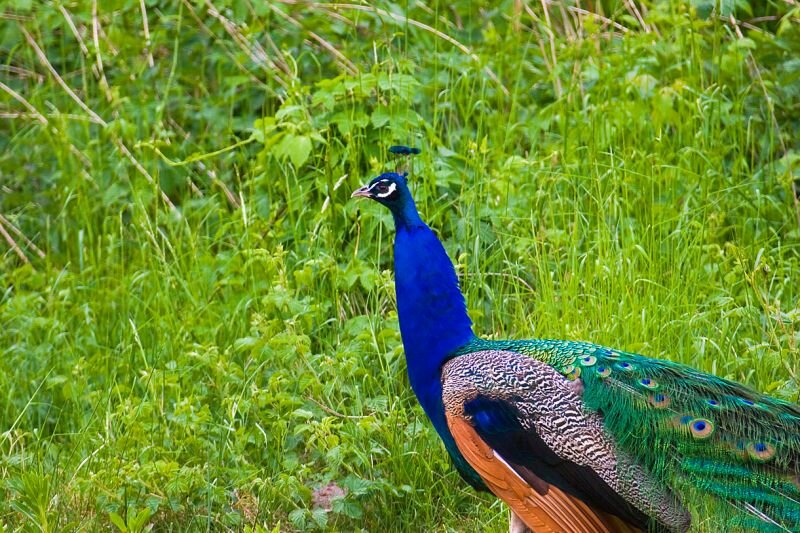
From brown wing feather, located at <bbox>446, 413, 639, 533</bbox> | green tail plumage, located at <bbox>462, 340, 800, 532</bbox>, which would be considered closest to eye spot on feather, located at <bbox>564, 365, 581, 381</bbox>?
green tail plumage, located at <bbox>462, 340, 800, 532</bbox>

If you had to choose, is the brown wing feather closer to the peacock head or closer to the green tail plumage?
the green tail plumage

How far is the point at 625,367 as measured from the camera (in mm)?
3215

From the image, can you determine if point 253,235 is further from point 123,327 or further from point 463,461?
point 463,461

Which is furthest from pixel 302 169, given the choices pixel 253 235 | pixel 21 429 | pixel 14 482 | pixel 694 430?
pixel 694 430

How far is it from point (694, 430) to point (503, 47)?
8.54 feet

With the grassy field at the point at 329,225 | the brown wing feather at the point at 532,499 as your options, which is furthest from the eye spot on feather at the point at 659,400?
the grassy field at the point at 329,225

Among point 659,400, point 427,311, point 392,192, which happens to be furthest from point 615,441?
point 392,192

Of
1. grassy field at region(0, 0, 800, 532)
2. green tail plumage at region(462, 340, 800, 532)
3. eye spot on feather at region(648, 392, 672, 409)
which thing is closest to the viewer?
green tail plumage at region(462, 340, 800, 532)

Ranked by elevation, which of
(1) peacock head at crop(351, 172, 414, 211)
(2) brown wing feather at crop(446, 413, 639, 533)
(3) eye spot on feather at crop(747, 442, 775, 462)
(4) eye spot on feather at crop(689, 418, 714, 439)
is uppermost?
(1) peacock head at crop(351, 172, 414, 211)

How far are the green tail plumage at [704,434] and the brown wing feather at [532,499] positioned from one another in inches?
7.4

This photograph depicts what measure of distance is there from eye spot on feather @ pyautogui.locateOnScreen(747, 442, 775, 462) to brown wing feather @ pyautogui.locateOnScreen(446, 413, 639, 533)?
0.35 metres

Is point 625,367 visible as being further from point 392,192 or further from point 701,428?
point 392,192

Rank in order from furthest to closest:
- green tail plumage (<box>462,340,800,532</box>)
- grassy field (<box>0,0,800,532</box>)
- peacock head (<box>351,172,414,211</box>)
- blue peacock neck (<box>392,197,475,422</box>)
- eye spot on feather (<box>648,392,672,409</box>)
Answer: grassy field (<box>0,0,800,532</box>) < peacock head (<box>351,172,414,211</box>) < blue peacock neck (<box>392,197,475,422</box>) < eye spot on feather (<box>648,392,672,409</box>) < green tail plumage (<box>462,340,800,532</box>)

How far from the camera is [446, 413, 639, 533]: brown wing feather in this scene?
308 centimetres
